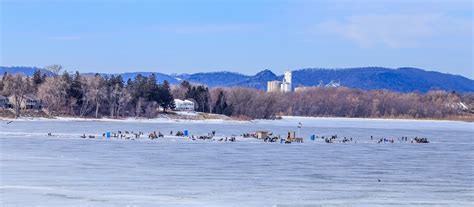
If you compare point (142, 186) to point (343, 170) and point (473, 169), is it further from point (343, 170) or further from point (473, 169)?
point (473, 169)

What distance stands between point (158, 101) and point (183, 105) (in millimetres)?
10421

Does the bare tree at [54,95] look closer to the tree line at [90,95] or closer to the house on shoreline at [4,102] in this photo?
the tree line at [90,95]

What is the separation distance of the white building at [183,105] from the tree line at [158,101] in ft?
4.32

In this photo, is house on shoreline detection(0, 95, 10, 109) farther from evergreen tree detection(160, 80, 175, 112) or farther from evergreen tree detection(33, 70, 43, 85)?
evergreen tree detection(160, 80, 175, 112)

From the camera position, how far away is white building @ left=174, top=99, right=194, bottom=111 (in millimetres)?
106037

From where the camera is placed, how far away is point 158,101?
98688 millimetres

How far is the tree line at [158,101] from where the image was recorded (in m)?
90.8

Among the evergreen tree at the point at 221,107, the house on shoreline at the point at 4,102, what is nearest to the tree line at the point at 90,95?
the house on shoreline at the point at 4,102

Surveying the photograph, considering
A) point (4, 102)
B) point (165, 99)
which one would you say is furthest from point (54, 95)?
point (165, 99)

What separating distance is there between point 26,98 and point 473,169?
72948mm

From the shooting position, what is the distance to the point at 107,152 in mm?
30344

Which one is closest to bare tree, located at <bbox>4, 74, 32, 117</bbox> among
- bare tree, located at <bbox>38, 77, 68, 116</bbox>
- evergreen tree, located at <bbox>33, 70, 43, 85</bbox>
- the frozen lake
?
evergreen tree, located at <bbox>33, 70, 43, 85</bbox>

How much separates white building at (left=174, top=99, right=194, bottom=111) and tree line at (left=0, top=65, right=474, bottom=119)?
132cm

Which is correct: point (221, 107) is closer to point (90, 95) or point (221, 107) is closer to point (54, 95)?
point (90, 95)
